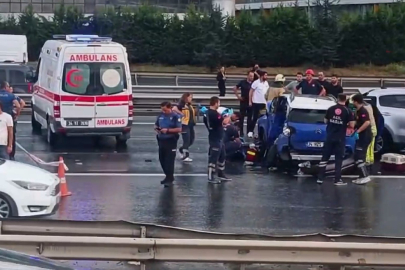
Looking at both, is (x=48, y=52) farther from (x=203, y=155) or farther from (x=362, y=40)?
(x=362, y=40)

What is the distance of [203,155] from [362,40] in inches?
1238

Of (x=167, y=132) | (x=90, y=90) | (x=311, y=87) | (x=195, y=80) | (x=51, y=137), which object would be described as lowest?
(x=195, y=80)

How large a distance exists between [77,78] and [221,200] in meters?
6.49

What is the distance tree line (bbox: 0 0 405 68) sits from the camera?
48750 millimetres

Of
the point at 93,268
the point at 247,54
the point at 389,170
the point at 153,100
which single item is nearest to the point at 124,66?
the point at 389,170

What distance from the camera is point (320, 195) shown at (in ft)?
49.3

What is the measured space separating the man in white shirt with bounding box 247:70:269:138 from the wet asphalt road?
8.95 feet

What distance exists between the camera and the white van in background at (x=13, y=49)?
32.4 meters

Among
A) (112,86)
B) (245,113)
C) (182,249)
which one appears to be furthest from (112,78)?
(182,249)

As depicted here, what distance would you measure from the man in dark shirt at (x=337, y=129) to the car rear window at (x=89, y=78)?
595 centimetres

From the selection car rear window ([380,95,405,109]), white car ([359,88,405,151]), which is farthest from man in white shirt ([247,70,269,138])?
car rear window ([380,95,405,109])

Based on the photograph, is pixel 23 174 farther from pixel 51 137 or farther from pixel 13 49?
pixel 13 49

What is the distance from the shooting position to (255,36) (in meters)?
49.5

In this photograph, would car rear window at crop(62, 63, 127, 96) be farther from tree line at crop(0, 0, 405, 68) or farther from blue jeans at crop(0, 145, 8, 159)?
tree line at crop(0, 0, 405, 68)
